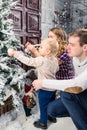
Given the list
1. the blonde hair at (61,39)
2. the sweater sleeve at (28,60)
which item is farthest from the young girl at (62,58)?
the sweater sleeve at (28,60)

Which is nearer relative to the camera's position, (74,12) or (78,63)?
(78,63)

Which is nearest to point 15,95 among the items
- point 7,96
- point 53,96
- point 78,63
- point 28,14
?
point 7,96

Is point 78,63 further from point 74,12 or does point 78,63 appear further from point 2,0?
point 74,12

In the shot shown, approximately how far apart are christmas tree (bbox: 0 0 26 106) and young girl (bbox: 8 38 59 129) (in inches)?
10.5

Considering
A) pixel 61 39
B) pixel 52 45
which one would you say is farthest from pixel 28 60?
pixel 61 39

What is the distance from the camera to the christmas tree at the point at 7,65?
3082 millimetres

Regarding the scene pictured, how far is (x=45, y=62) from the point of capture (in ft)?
9.43

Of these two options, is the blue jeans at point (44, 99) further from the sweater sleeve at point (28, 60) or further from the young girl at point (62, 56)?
the sweater sleeve at point (28, 60)

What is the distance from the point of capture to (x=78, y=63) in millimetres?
2545

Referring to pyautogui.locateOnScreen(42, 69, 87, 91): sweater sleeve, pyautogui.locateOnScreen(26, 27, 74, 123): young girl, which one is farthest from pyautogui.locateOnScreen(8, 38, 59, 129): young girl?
pyautogui.locateOnScreen(42, 69, 87, 91): sweater sleeve

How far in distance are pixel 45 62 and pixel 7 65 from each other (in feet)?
1.90

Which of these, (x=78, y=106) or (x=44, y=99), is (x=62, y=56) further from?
(x=78, y=106)

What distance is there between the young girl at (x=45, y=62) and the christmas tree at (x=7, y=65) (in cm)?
27

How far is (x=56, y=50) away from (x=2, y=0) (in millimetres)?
851
